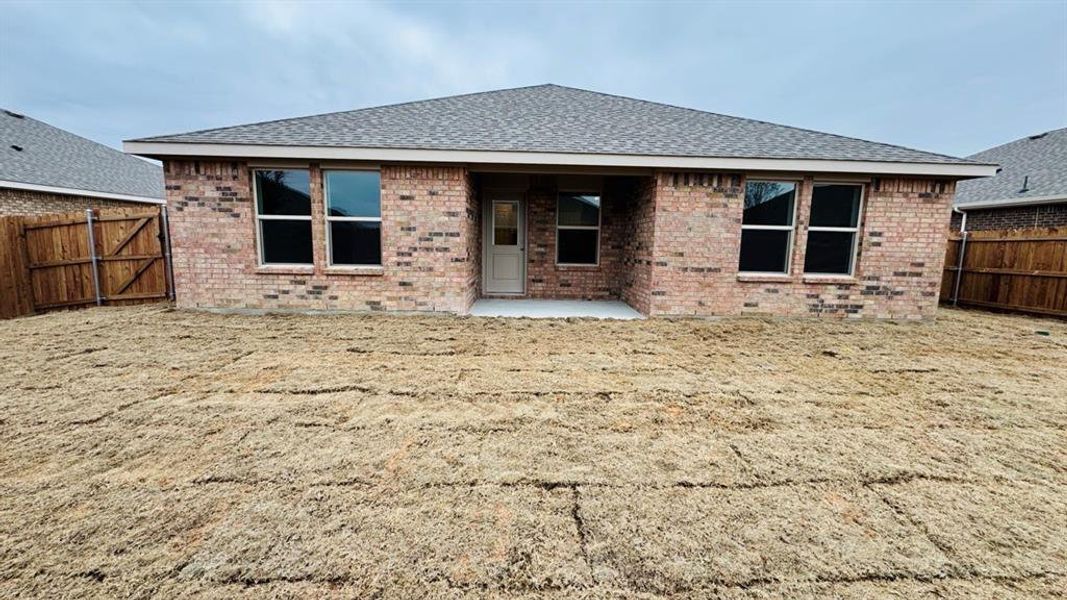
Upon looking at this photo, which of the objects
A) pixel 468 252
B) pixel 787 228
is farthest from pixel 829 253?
pixel 468 252

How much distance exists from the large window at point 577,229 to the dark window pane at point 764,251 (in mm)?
2889

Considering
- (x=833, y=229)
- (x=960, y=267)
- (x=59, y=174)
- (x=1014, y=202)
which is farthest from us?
(x=59, y=174)

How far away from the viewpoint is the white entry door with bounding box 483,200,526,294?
30.3 ft

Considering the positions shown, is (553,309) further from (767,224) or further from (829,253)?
(829,253)

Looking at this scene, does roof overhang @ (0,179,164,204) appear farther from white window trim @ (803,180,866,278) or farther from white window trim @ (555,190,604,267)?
white window trim @ (803,180,866,278)

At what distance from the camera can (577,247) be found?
367 inches

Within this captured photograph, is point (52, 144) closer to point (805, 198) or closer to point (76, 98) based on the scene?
point (805, 198)

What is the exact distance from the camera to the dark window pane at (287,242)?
24.0 feet

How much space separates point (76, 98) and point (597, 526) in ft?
214

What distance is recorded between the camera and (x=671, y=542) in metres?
2.04

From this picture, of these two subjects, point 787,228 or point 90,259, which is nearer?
point 787,228

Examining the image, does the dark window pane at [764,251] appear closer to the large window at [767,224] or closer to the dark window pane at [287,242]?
the large window at [767,224]

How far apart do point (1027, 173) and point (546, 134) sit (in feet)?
Answer: 48.3

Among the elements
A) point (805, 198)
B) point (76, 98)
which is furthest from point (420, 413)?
point (76, 98)
